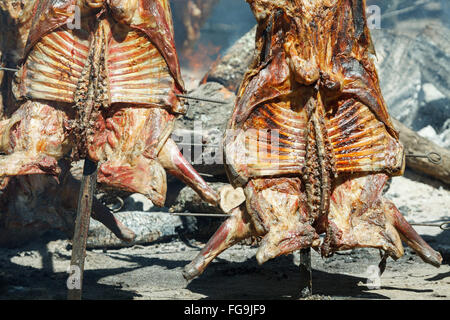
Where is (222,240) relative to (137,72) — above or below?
below

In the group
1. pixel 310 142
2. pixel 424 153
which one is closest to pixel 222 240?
pixel 310 142

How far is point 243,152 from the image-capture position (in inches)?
172

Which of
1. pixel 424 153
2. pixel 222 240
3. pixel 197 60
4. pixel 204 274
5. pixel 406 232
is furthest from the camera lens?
pixel 197 60

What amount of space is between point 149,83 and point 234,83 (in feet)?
19.3

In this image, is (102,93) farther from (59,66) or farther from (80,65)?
(59,66)

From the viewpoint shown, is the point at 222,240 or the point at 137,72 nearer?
the point at 222,240

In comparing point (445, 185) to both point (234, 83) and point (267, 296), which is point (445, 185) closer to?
point (234, 83)

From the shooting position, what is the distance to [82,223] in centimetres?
445

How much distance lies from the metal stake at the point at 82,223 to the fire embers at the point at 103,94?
0.16 metres

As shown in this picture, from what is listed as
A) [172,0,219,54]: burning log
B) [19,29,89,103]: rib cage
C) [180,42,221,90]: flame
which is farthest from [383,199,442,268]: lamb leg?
[172,0,219,54]: burning log

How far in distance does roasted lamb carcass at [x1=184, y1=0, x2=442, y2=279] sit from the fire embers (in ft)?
3.10

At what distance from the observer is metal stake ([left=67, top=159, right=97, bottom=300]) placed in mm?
4164

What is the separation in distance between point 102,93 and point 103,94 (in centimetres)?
1

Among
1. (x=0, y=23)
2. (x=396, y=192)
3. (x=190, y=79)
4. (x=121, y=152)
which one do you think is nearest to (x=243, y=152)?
(x=121, y=152)
